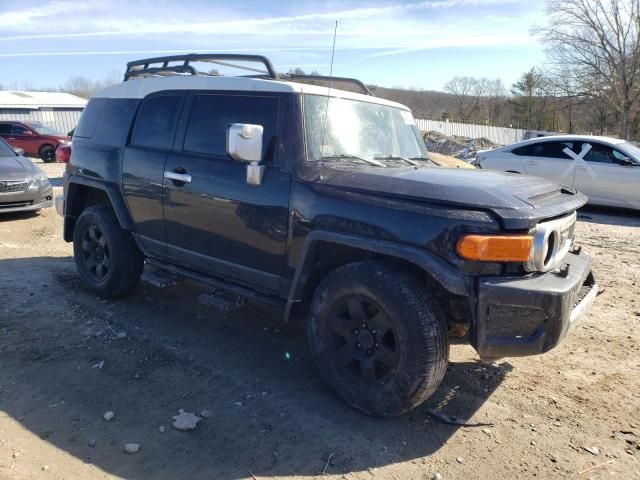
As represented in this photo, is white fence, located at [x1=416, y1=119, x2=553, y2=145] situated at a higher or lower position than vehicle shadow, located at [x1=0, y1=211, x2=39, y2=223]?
higher

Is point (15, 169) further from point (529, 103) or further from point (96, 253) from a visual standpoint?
point (529, 103)

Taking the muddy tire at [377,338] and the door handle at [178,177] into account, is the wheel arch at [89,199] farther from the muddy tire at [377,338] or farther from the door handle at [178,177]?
the muddy tire at [377,338]

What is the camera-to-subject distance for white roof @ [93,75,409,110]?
3830 millimetres

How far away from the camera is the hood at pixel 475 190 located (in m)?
2.93

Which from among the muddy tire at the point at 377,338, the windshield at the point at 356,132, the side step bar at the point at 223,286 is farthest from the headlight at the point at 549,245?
the side step bar at the point at 223,286

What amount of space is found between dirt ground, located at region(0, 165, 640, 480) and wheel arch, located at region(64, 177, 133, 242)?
86cm

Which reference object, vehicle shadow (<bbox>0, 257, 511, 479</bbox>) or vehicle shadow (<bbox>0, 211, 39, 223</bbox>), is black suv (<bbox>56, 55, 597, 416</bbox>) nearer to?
vehicle shadow (<bbox>0, 257, 511, 479</bbox>)

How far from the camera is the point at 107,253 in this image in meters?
5.13

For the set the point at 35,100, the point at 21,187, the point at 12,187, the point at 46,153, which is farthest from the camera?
the point at 35,100

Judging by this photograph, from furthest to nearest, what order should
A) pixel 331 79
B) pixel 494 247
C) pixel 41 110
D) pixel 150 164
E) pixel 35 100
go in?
pixel 35 100 < pixel 41 110 < pixel 331 79 < pixel 150 164 < pixel 494 247

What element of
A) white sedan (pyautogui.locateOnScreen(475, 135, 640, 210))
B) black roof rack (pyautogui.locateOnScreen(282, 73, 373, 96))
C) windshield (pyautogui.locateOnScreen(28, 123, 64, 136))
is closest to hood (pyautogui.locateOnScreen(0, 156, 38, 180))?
black roof rack (pyautogui.locateOnScreen(282, 73, 373, 96))

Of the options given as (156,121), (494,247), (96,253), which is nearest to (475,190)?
(494,247)

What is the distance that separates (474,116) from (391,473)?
168 feet

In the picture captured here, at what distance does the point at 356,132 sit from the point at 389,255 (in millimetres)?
1256
